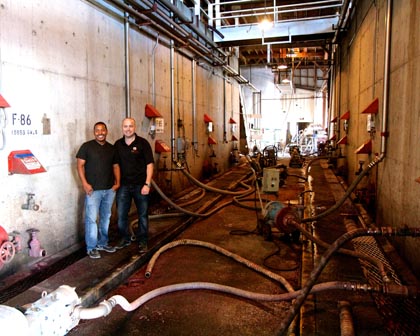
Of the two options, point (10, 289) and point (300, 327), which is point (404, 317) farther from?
point (10, 289)

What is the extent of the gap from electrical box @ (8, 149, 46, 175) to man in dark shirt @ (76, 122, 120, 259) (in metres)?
0.57

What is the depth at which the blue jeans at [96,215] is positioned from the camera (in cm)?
422

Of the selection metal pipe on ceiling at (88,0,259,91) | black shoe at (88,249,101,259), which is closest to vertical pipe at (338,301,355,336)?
black shoe at (88,249,101,259)

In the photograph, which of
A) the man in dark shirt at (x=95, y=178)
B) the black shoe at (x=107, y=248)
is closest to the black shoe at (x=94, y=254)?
the man in dark shirt at (x=95, y=178)

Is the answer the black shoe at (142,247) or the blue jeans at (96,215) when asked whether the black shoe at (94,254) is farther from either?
the black shoe at (142,247)

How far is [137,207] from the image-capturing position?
4.55m

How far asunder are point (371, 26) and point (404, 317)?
16.6 feet

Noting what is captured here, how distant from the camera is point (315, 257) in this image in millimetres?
4234

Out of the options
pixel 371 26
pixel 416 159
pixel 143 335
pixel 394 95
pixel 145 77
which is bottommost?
pixel 143 335

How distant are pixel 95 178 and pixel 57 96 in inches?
42.3

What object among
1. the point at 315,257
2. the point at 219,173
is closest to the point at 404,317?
the point at 315,257

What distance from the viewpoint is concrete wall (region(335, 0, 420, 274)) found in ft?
12.1

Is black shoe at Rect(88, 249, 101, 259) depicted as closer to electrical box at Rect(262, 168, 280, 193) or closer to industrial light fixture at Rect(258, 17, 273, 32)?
electrical box at Rect(262, 168, 280, 193)

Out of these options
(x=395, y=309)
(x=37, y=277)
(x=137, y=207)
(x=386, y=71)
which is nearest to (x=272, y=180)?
(x=386, y=71)
